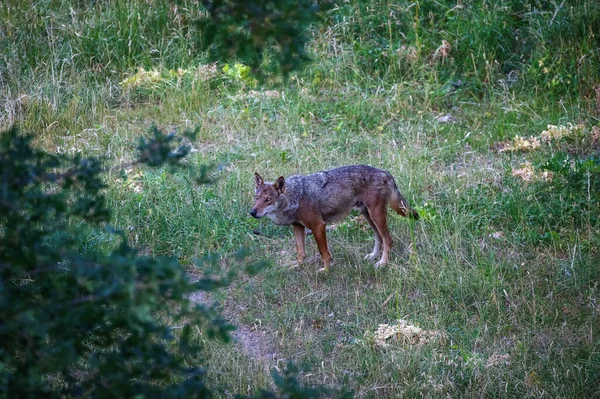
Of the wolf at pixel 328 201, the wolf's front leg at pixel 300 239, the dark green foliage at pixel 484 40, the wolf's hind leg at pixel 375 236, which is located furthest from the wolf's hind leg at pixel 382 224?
the dark green foliage at pixel 484 40

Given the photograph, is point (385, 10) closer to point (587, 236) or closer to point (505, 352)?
point (587, 236)

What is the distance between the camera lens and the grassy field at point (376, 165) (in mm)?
5848

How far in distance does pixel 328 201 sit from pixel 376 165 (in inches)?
69.2

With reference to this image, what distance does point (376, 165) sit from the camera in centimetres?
922

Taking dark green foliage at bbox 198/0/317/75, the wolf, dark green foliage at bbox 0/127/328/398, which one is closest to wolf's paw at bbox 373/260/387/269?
the wolf

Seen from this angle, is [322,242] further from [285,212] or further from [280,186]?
[280,186]

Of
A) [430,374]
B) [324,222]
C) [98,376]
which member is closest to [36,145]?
[324,222]

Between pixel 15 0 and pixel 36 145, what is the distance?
328 cm

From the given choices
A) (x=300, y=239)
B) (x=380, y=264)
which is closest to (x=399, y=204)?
(x=380, y=264)

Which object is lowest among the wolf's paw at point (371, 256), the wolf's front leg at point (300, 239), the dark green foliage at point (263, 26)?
the wolf's paw at point (371, 256)

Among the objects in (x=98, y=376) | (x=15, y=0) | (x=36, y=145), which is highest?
(x=98, y=376)

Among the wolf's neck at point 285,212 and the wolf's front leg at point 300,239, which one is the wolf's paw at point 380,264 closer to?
the wolf's front leg at point 300,239

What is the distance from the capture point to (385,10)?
488 inches

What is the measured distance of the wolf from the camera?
7484 mm
